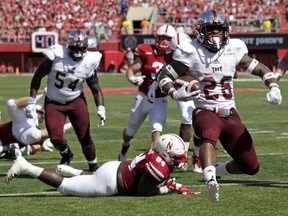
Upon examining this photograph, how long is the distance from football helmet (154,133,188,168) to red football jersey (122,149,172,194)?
0.04 m

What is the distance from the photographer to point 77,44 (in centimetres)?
830

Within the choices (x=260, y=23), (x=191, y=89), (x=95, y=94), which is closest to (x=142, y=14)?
(x=260, y=23)

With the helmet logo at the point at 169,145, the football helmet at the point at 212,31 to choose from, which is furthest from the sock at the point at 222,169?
the football helmet at the point at 212,31

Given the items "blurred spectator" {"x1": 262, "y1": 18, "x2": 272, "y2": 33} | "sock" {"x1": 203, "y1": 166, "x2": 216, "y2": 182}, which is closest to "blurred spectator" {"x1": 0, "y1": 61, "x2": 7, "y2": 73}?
"blurred spectator" {"x1": 262, "y1": 18, "x2": 272, "y2": 33}

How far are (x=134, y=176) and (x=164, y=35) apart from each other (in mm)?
2961

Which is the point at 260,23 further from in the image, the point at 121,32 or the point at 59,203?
the point at 59,203

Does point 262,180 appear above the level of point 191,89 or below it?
below

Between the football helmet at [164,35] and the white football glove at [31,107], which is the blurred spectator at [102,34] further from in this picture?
the white football glove at [31,107]

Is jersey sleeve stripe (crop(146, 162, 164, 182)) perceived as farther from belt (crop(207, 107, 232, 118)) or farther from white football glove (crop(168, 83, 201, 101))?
belt (crop(207, 107, 232, 118))

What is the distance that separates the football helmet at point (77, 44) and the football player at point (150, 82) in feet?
3.68

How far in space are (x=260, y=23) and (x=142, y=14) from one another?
5933mm

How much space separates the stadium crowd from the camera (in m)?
36.2

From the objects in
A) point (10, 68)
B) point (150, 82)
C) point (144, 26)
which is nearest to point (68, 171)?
point (150, 82)

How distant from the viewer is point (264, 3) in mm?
38688
